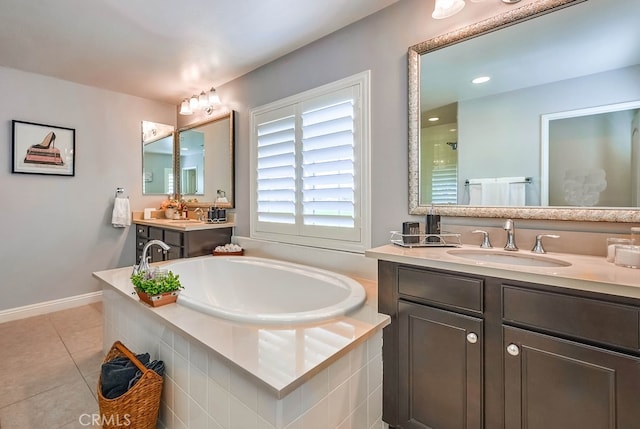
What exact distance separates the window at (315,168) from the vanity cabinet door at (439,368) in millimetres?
795

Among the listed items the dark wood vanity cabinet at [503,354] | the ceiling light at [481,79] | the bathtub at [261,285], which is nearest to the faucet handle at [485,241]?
the dark wood vanity cabinet at [503,354]

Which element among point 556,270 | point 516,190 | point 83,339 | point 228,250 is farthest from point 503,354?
point 83,339

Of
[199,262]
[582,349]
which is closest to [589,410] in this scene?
[582,349]

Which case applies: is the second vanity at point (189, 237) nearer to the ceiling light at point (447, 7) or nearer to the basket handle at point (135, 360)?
the basket handle at point (135, 360)

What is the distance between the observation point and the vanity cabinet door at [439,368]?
1235mm

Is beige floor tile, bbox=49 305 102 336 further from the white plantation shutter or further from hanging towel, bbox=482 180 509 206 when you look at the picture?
hanging towel, bbox=482 180 509 206

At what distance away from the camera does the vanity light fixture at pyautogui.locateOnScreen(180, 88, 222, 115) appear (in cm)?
304

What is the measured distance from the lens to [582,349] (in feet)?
3.31

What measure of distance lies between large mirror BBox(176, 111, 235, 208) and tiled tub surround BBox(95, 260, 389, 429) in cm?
173

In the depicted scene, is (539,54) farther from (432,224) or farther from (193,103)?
(193,103)

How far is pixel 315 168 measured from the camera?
7.68ft

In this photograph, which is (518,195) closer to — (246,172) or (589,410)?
(589,410)

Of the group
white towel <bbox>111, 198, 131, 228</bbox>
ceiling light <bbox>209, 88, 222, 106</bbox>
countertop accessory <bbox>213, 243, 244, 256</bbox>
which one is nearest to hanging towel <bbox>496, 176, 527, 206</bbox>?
countertop accessory <bbox>213, 243, 244, 256</bbox>

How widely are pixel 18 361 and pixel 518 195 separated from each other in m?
3.41
